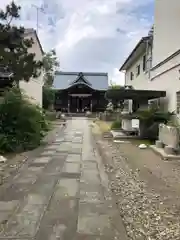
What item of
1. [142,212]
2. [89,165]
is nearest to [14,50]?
[89,165]

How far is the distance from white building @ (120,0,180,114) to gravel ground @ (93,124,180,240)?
4.44 meters

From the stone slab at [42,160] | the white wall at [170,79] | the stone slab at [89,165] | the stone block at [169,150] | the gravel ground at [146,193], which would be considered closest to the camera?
the gravel ground at [146,193]

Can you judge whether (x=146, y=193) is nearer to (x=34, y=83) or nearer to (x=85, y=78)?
(x=34, y=83)

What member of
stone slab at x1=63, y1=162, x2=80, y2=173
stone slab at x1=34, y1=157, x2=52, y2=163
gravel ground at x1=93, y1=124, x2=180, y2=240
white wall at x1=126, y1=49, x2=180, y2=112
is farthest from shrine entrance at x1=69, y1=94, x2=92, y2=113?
stone slab at x1=63, y1=162, x2=80, y2=173

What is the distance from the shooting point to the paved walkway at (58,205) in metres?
4.08

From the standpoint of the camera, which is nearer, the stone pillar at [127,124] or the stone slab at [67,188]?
the stone slab at [67,188]

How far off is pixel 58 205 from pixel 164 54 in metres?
12.5

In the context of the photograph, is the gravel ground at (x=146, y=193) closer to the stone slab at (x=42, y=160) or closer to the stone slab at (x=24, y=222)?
the stone slab at (x=24, y=222)

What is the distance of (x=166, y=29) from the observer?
16.2 metres

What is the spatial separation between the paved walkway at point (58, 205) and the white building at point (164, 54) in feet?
22.2

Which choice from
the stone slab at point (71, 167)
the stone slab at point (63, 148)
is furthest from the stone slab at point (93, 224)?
the stone slab at point (63, 148)

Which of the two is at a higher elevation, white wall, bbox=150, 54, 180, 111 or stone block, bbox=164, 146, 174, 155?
white wall, bbox=150, 54, 180, 111

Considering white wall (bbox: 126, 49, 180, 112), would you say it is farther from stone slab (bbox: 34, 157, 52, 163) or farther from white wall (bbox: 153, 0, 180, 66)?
stone slab (bbox: 34, 157, 52, 163)

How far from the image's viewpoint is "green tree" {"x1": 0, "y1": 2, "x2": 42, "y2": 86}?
465 inches
